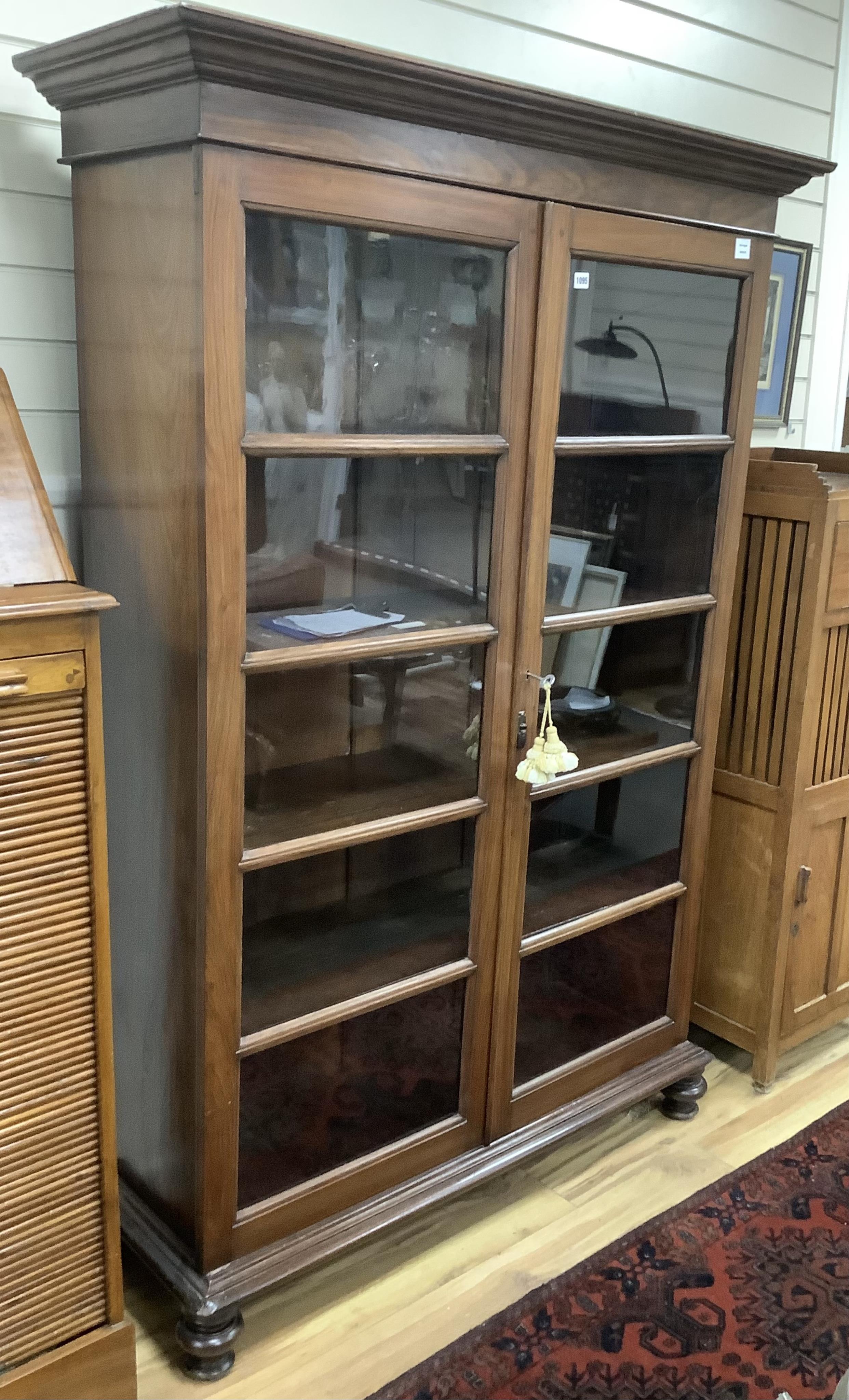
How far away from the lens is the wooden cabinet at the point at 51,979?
4.18ft

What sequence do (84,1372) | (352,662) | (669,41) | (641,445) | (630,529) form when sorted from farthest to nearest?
(669,41) < (630,529) < (641,445) < (352,662) < (84,1372)

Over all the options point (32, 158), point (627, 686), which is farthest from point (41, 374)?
point (627, 686)

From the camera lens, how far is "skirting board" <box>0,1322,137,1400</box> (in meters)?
1.43

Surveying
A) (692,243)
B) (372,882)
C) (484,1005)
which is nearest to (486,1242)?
(484,1005)

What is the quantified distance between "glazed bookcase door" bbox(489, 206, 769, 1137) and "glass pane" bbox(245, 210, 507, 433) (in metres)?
0.10

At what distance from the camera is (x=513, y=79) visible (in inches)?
85.7

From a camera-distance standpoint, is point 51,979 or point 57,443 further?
point 57,443

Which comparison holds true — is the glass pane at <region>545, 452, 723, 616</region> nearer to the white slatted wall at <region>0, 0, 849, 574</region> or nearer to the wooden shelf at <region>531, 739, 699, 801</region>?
the wooden shelf at <region>531, 739, 699, 801</region>

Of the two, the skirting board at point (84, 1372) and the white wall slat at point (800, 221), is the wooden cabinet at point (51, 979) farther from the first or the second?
the white wall slat at point (800, 221)

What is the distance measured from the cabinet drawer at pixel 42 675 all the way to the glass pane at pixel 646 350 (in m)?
0.82

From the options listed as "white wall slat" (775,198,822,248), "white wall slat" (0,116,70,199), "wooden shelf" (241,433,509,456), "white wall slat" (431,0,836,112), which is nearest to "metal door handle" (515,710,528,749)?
"wooden shelf" (241,433,509,456)

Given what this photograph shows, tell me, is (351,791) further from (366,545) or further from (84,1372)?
(84,1372)

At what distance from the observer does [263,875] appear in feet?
5.32

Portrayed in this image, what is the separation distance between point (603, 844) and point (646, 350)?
86 cm
